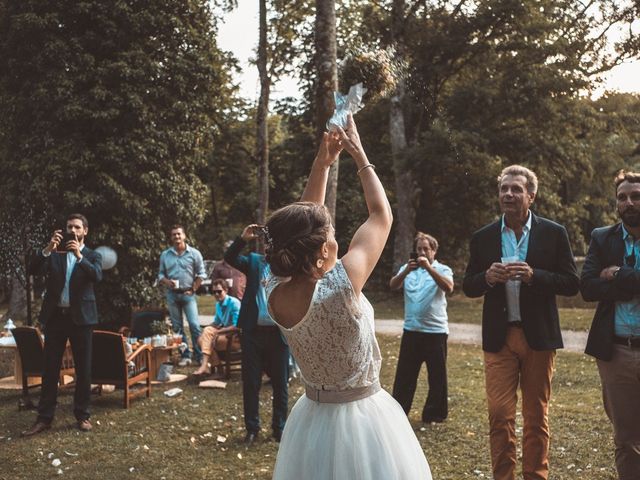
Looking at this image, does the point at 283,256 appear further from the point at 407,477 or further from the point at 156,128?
the point at 156,128

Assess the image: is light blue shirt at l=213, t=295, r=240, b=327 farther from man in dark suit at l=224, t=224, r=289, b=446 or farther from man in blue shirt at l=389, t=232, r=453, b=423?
man in blue shirt at l=389, t=232, r=453, b=423

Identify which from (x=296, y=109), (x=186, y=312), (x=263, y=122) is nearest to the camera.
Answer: (x=186, y=312)

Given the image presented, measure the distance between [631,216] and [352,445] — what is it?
2.60 m

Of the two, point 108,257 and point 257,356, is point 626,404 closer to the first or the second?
point 257,356

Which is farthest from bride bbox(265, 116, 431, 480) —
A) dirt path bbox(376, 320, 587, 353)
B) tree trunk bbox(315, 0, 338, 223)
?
dirt path bbox(376, 320, 587, 353)

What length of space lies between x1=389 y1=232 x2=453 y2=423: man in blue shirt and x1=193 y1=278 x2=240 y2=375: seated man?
3.77 meters

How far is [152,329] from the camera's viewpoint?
1088 cm

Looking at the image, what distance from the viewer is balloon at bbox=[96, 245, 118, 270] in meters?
13.0

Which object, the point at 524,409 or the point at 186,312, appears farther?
the point at 186,312

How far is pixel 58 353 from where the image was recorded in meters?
6.77

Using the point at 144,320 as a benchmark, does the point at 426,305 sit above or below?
above

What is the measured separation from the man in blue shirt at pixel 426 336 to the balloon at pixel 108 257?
790cm

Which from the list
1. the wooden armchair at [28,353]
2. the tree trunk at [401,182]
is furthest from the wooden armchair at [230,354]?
the tree trunk at [401,182]

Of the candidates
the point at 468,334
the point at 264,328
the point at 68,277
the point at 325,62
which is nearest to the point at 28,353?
the point at 68,277
